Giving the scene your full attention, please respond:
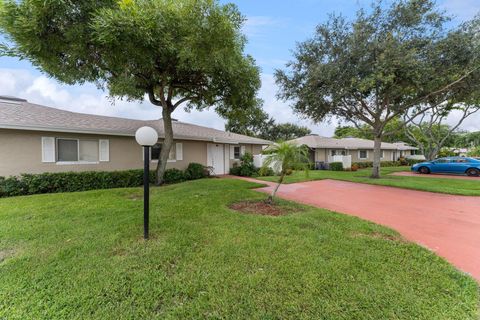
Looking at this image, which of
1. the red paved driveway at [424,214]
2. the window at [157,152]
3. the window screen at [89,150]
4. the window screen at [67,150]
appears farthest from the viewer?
the window at [157,152]

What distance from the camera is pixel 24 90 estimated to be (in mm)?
12938

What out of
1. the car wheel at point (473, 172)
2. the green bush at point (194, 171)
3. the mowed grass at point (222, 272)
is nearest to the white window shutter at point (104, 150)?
the green bush at point (194, 171)

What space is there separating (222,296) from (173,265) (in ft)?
3.48

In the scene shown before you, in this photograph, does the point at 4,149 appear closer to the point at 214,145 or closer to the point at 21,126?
the point at 21,126

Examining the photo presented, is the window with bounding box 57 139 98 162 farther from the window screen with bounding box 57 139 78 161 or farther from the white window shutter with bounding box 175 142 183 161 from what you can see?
the white window shutter with bounding box 175 142 183 161

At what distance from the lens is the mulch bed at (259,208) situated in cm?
596

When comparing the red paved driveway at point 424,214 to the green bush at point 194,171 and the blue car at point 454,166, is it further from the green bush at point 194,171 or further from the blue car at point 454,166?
the blue car at point 454,166

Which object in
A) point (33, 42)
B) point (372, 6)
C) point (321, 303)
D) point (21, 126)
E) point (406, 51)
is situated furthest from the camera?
point (372, 6)

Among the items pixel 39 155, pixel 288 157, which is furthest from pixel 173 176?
pixel 288 157

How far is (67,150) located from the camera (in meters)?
9.66

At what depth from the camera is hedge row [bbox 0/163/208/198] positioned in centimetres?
801

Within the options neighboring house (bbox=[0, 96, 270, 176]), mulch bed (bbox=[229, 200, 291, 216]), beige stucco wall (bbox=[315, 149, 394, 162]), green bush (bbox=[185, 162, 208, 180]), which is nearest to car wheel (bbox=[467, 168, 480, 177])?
beige stucco wall (bbox=[315, 149, 394, 162])

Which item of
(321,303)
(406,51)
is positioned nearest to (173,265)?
(321,303)

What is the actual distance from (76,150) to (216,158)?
7882mm
